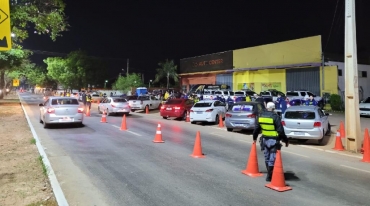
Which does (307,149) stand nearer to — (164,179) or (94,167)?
(164,179)

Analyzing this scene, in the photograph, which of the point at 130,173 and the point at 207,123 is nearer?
the point at 130,173

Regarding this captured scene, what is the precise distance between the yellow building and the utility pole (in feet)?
66.2

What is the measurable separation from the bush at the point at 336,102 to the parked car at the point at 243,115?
51.7ft

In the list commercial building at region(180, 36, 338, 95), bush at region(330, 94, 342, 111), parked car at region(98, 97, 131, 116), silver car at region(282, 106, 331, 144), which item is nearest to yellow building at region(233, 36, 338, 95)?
commercial building at region(180, 36, 338, 95)

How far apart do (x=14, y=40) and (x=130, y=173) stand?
1667 centimetres

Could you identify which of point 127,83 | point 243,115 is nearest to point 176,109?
point 243,115

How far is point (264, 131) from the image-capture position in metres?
6.79

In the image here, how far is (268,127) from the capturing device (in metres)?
6.71

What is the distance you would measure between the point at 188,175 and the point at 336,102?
24.4 m

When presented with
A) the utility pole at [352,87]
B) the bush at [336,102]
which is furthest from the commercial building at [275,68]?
the utility pole at [352,87]

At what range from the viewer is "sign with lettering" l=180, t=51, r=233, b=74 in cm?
4381

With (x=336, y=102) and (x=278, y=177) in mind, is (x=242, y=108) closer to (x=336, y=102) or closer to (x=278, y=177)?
(x=278, y=177)

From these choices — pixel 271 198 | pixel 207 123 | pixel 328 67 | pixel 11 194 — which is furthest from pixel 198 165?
pixel 328 67

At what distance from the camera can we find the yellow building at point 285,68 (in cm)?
3084
